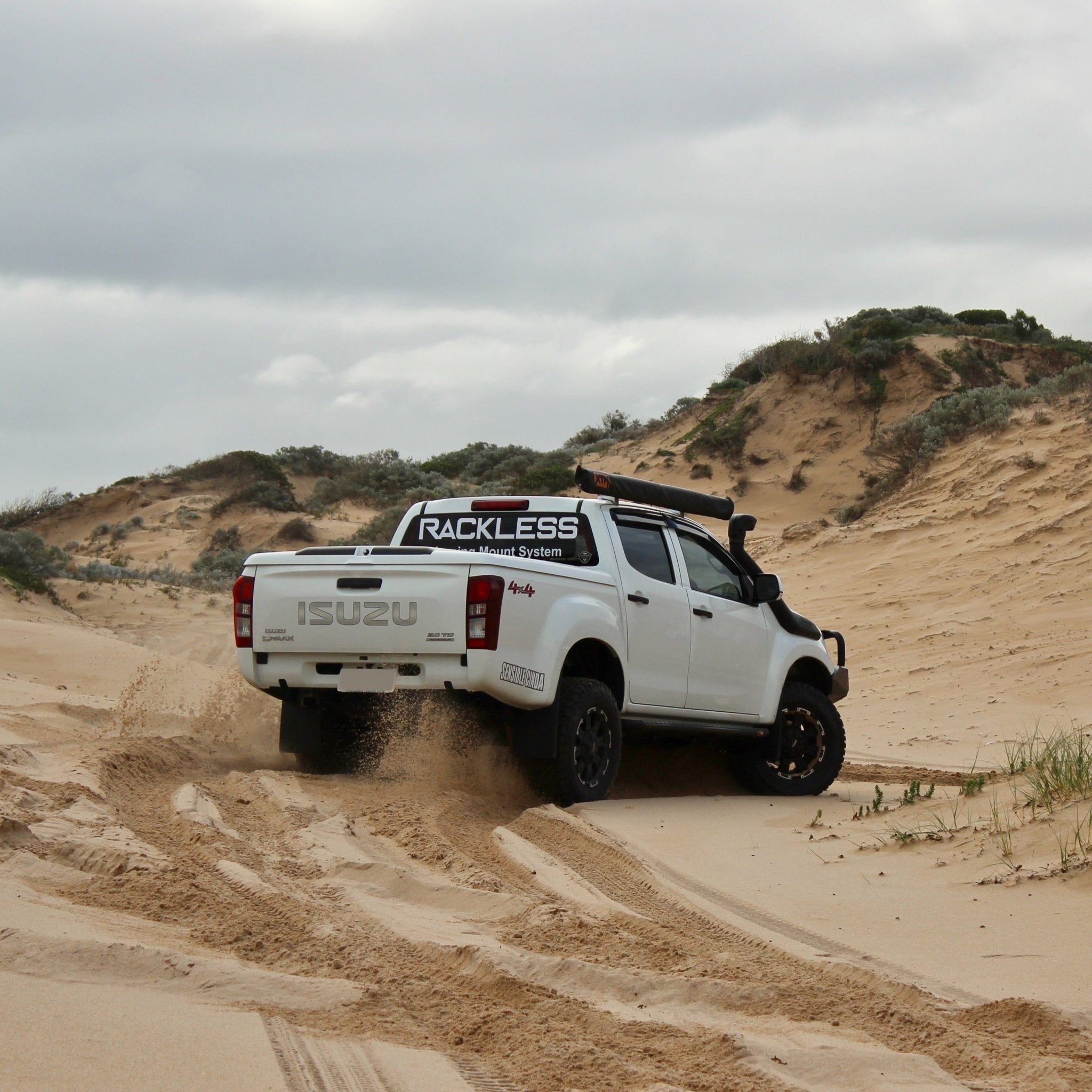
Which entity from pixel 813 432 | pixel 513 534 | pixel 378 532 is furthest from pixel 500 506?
pixel 378 532

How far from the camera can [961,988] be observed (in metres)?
4.27

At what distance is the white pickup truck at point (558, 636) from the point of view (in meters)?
7.33

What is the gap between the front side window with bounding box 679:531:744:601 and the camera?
29.8 ft

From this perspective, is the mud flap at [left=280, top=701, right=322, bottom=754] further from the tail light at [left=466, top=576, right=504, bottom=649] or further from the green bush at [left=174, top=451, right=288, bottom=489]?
the green bush at [left=174, top=451, right=288, bottom=489]

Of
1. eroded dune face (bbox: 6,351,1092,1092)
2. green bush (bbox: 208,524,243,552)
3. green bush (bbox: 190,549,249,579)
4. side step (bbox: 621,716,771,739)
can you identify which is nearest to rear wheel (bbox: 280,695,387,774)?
eroded dune face (bbox: 6,351,1092,1092)

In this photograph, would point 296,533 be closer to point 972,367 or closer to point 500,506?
point 972,367

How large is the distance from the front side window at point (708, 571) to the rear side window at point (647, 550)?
0.22 m

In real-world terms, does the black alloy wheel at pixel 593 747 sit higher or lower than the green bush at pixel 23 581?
lower

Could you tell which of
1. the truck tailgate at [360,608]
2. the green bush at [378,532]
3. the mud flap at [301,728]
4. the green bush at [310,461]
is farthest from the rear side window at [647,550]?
the green bush at [310,461]

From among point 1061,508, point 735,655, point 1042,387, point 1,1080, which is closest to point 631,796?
point 735,655

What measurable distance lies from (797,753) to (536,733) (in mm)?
2780

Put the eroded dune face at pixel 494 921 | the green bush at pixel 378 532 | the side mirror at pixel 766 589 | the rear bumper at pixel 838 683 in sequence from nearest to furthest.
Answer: the eroded dune face at pixel 494 921
the side mirror at pixel 766 589
the rear bumper at pixel 838 683
the green bush at pixel 378 532

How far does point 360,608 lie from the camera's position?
24.5ft

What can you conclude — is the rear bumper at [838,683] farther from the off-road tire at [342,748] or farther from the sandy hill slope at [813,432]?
Answer: the sandy hill slope at [813,432]
